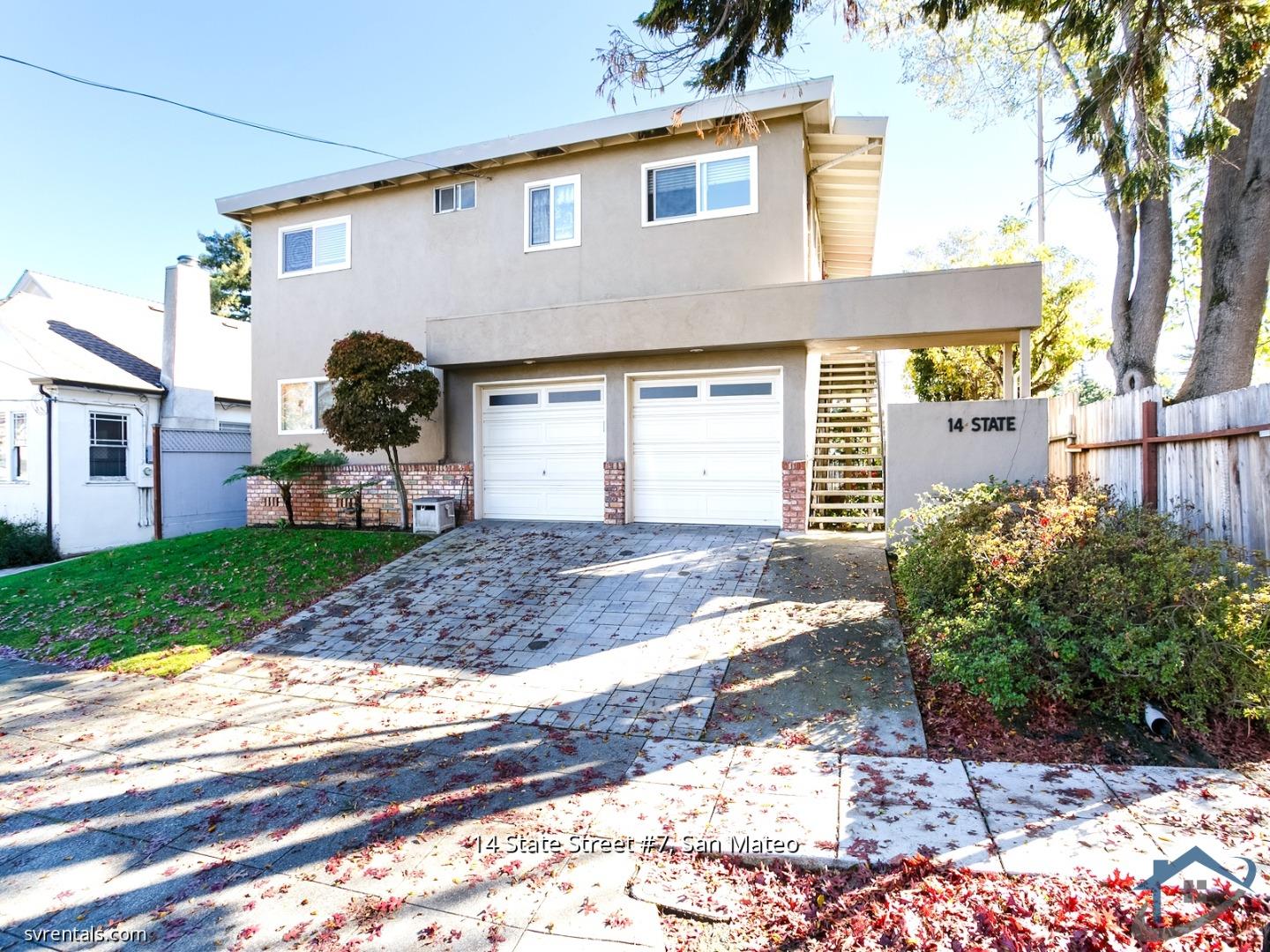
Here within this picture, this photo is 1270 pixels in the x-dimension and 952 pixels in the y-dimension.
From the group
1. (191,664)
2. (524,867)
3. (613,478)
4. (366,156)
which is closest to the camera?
(524,867)

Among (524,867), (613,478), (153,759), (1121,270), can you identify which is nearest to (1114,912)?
(524,867)

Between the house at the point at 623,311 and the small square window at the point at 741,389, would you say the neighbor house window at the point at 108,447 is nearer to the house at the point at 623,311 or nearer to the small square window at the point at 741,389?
the house at the point at 623,311

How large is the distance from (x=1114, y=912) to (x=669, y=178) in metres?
10.6

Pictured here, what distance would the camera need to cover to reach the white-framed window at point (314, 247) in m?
13.3

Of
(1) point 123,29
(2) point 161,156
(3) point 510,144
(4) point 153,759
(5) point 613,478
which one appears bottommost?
(4) point 153,759

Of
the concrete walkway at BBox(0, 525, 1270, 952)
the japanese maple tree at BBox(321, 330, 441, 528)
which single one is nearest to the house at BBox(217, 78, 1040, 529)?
the japanese maple tree at BBox(321, 330, 441, 528)

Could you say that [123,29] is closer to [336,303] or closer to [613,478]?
[336,303]

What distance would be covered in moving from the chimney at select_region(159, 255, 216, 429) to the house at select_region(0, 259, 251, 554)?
2 centimetres

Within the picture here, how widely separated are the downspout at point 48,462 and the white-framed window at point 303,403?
452 centimetres

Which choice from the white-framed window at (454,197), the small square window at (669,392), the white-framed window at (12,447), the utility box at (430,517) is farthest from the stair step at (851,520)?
the white-framed window at (12,447)

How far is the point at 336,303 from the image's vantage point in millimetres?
13148

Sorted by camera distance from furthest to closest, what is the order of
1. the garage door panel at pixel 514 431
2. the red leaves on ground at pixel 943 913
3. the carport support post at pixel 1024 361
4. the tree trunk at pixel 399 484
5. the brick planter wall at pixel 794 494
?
the garage door panel at pixel 514 431, the tree trunk at pixel 399 484, the brick planter wall at pixel 794 494, the carport support post at pixel 1024 361, the red leaves on ground at pixel 943 913

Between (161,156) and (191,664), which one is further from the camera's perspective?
(161,156)

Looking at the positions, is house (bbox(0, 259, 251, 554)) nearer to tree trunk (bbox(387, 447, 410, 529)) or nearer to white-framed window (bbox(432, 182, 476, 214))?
tree trunk (bbox(387, 447, 410, 529))
